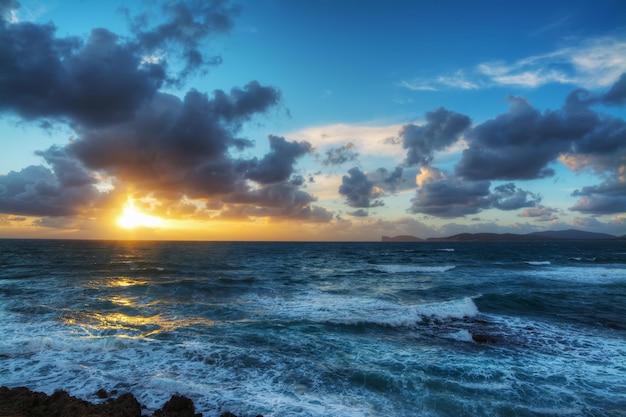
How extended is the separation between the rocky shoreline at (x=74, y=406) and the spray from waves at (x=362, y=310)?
10393 millimetres

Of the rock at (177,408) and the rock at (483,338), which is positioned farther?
the rock at (483,338)

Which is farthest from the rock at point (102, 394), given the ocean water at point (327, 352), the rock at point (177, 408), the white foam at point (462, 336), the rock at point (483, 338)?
the rock at point (483, 338)

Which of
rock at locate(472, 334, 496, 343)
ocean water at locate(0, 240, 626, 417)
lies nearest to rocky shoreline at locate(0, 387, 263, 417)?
ocean water at locate(0, 240, 626, 417)

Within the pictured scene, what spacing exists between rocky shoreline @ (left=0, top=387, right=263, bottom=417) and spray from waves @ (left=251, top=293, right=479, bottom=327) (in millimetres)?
10393

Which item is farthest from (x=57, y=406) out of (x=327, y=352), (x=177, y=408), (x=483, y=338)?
(x=483, y=338)

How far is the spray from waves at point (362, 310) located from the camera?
60.0 ft

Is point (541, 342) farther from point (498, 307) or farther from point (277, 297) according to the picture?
point (277, 297)

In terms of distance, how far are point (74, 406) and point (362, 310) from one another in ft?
49.9

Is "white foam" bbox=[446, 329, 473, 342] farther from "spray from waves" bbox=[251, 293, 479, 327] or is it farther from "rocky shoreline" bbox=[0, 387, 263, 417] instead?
"rocky shoreline" bbox=[0, 387, 263, 417]

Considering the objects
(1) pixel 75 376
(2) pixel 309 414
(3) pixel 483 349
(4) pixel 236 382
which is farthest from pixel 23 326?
(3) pixel 483 349

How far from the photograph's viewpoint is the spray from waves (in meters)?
18.3

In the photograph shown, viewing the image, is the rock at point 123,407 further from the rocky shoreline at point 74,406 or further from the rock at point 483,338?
the rock at point 483,338

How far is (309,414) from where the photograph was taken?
835 centimetres

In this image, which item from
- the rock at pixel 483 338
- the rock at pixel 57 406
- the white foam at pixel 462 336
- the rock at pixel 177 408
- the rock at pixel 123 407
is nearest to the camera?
the rock at pixel 57 406
